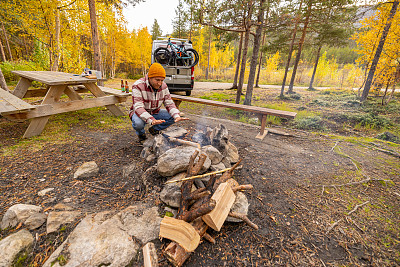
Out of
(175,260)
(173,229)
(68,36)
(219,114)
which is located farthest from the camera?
(68,36)

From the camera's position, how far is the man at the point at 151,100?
2.76 meters

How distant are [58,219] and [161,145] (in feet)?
4.66

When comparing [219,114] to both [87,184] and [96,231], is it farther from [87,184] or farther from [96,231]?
[96,231]

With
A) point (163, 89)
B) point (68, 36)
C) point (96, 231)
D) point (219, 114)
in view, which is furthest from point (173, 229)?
point (68, 36)

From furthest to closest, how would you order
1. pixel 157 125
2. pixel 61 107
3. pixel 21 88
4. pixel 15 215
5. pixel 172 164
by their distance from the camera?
pixel 21 88 < pixel 61 107 < pixel 157 125 < pixel 172 164 < pixel 15 215

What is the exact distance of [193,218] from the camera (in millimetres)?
1560

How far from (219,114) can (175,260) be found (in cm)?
583

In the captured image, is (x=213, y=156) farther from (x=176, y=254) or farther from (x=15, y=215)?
(x=15, y=215)

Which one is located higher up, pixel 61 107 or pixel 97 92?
pixel 97 92

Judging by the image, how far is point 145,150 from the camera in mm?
2836

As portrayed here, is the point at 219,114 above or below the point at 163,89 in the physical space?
below

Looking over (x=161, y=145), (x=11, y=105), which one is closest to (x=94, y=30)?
(x=11, y=105)

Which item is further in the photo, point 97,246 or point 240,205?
point 240,205

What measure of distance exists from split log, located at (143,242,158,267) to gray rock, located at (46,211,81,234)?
0.84 metres
